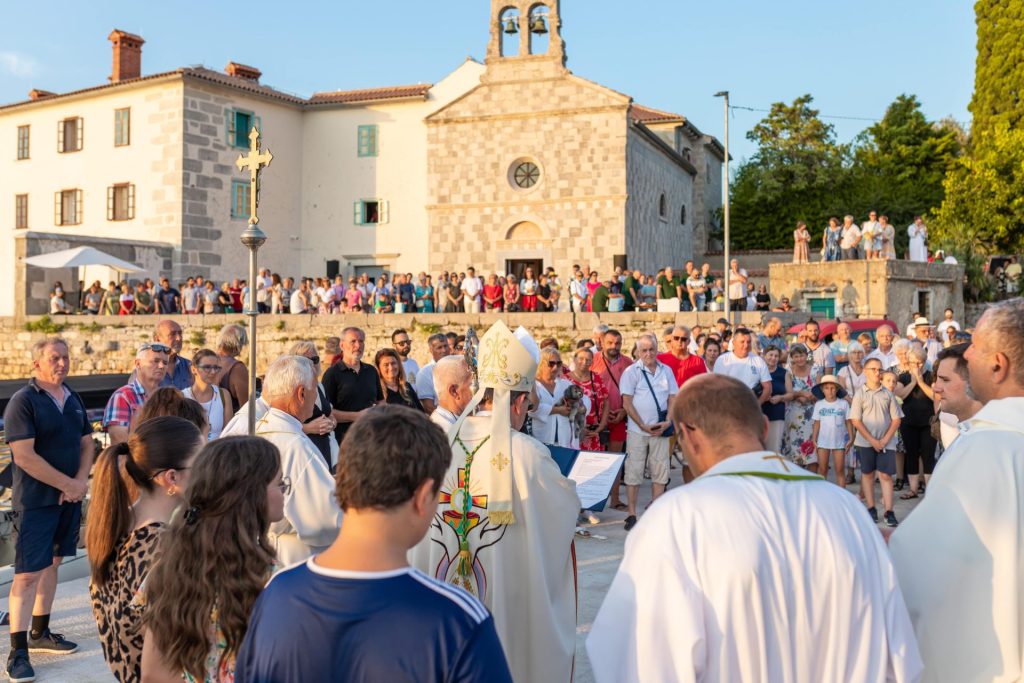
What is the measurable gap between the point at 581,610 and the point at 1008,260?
2908cm

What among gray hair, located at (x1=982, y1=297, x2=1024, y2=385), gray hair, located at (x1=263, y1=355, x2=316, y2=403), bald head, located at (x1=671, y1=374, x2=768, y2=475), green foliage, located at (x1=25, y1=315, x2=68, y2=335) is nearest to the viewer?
bald head, located at (x1=671, y1=374, x2=768, y2=475)

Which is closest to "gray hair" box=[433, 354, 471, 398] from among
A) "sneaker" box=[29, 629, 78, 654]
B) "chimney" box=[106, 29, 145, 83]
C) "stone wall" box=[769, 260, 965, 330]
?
"sneaker" box=[29, 629, 78, 654]

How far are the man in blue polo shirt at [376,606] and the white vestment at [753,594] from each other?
1.42 ft

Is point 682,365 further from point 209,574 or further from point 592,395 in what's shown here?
point 209,574

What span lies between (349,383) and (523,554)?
4205 millimetres

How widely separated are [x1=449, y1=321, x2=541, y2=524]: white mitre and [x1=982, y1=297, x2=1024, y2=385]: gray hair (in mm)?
1830

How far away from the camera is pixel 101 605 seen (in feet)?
9.70

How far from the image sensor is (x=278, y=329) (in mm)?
25359

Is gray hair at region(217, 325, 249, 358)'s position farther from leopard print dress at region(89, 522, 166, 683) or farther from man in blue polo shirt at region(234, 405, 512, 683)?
man in blue polo shirt at region(234, 405, 512, 683)

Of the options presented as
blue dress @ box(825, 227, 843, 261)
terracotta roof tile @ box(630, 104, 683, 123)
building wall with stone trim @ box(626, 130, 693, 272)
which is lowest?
blue dress @ box(825, 227, 843, 261)

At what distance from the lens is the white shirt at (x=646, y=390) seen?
8875mm

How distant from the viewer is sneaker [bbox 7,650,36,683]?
15.1ft

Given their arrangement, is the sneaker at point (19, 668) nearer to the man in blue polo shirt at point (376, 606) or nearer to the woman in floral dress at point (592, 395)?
the man in blue polo shirt at point (376, 606)

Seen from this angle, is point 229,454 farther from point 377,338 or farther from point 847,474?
point 377,338
